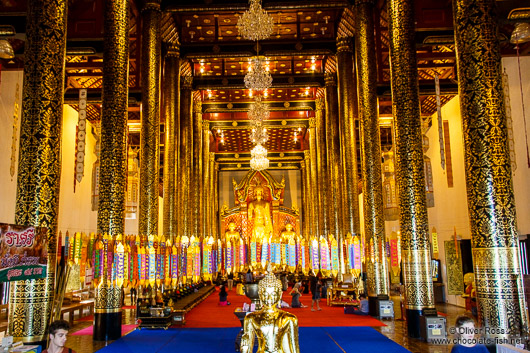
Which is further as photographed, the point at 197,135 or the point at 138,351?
the point at 197,135

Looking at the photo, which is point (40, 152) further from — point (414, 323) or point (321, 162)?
point (321, 162)

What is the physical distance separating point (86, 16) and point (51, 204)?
8054 millimetres

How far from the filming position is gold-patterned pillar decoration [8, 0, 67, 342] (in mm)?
4754

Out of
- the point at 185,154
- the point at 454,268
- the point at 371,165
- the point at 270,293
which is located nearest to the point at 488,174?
the point at 270,293

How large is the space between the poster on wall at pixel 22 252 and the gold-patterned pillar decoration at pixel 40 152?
18.4 inches

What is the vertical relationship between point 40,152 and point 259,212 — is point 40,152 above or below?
below

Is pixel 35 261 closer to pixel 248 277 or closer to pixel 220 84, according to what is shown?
pixel 248 277

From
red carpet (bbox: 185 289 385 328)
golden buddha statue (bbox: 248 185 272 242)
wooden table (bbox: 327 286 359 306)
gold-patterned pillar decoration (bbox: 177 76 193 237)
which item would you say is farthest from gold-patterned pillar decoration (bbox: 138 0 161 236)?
golden buddha statue (bbox: 248 185 272 242)

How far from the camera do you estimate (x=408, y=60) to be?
813 centimetres

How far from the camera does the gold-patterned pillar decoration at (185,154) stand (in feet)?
51.5

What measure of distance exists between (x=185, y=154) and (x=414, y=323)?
11.2m

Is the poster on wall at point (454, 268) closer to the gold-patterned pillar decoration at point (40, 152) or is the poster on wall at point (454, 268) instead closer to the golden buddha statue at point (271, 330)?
the golden buddha statue at point (271, 330)

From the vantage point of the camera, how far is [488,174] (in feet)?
14.7

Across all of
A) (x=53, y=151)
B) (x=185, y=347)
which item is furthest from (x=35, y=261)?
(x=185, y=347)
